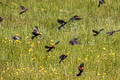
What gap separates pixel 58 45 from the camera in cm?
622

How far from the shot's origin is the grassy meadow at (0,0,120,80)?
16.6ft

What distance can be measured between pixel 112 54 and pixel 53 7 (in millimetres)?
3414

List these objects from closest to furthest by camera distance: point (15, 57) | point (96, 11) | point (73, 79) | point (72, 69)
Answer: point (73, 79), point (72, 69), point (15, 57), point (96, 11)

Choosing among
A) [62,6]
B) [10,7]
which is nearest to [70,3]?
[62,6]

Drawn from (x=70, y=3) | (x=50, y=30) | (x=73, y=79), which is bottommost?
(x=73, y=79)

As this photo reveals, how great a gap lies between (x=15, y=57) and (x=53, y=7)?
3366 millimetres

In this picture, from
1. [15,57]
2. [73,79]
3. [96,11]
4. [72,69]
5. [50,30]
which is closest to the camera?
[73,79]

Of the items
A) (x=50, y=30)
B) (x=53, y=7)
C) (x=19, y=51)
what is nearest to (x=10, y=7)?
(x=53, y=7)

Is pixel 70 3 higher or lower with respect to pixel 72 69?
higher

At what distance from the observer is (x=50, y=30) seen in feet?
23.9

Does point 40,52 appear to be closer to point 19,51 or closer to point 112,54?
point 19,51

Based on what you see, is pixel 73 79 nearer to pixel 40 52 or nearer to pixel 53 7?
pixel 40 52

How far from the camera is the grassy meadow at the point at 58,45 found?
16.6 feet

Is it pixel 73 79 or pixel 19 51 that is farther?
pixel 19 51
